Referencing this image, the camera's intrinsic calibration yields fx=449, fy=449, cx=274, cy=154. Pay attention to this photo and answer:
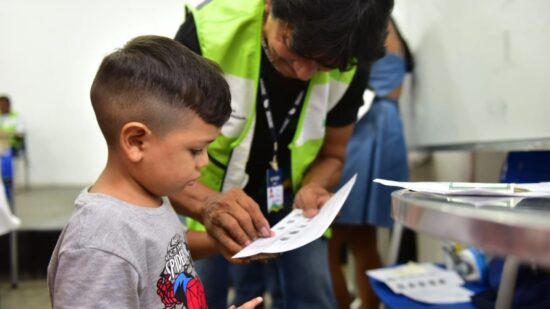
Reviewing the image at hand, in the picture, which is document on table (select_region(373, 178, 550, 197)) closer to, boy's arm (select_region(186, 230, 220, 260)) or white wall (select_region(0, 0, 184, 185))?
boy's arm (select_region(186, 230, 220, 260))

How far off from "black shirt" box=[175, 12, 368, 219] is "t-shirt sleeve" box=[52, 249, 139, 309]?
19.3 inches

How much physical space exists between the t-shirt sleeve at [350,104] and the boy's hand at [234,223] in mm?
402

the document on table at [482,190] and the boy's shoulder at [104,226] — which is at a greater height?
the document on table at [482,190]

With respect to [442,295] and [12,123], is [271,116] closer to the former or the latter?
[442,295]

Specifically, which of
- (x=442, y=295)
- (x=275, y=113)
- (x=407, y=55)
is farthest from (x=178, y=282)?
(x=407, y=55)

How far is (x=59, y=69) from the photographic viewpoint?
4277 mm

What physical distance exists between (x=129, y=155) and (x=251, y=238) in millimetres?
275

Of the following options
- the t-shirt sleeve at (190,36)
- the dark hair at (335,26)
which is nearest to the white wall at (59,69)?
the t-shirt sleeve at (190,36)

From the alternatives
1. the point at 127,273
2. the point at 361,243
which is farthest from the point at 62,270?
the point at 361,243

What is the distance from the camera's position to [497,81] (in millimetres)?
1204

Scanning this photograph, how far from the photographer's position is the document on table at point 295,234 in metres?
0.69

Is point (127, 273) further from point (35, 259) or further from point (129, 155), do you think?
point (35, 259)

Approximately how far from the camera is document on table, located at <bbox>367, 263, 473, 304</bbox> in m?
1.13

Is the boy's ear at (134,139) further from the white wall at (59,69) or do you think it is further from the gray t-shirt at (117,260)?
the white wall at (59,69)
